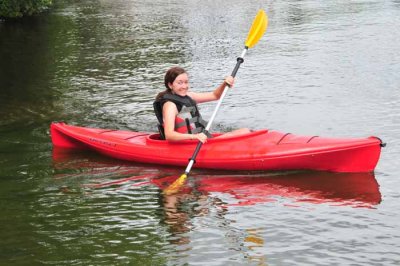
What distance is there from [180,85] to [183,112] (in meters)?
0.36

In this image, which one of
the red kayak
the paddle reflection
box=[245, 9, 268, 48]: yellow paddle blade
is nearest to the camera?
the paddle reflection

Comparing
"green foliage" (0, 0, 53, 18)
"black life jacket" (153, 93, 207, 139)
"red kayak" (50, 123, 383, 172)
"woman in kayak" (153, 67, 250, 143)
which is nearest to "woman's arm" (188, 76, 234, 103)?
"woman in kayak" (153, 67, 250, 143)

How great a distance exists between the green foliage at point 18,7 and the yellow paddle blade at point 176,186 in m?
19.7

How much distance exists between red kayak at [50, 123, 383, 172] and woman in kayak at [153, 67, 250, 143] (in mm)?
170

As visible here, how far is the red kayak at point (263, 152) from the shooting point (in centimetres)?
814

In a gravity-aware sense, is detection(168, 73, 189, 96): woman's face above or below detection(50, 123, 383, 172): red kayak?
above

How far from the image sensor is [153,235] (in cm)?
695

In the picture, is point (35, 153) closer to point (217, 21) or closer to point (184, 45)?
point (184, 45)

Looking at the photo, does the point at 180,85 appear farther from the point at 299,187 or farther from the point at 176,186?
the point at 299,187

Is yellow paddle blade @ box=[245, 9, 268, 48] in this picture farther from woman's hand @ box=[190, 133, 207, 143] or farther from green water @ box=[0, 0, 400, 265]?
woman's hand @ box=[190, 133, 207, 143]

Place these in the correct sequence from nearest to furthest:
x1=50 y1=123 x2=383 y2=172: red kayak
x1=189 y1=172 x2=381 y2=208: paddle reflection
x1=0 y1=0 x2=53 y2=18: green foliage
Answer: x1=189 y1=172 x2=381 y2=208: paddle reflection < x1=50 y1=123 x2=383 y2=172: red kayak < x1=0 y1=0 x2=53 y2=18: green foliage

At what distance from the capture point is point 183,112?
8.95 meters

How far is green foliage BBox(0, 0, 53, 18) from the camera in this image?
26842mm

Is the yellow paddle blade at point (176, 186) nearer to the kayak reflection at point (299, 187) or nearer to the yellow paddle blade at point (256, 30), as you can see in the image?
the kayak reflection at point (299, 187)
